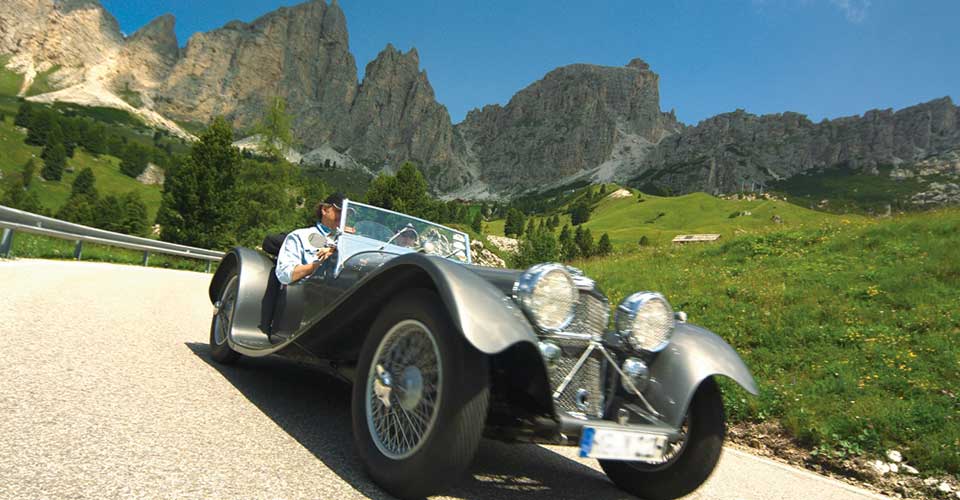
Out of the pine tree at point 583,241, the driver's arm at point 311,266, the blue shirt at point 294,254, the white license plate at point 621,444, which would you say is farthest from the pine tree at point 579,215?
the white license plate at point 621,444

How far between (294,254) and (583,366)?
2.65 m

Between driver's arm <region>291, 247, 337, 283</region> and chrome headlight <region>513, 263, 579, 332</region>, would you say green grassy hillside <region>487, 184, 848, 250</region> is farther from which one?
chrome headlight <region>513, 263, 579, 332</region>

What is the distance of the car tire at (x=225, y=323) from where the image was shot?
4902mm

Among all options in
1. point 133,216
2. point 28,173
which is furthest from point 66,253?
point 28,173

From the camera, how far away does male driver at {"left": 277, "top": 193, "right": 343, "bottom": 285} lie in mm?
4254

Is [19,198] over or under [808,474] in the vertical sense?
under

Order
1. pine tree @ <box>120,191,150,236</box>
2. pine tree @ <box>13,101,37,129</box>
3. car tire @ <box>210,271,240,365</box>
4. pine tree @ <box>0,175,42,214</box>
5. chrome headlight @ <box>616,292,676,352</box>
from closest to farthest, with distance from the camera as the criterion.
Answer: chrome headlight @ <box>616,292,676,352</box>, car tire @ <box>210,271,240,365</box>, pine tree @ <box>120,191,150,236</box>, pine tree @ <box>0,175,42,214</box>, pine tree @ <box>13,101,37,129</box>

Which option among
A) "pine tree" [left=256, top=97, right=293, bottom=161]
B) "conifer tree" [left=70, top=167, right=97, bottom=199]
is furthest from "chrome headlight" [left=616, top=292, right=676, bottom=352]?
"conifer tree" [left=70, top=167, right=97, bottom=199]

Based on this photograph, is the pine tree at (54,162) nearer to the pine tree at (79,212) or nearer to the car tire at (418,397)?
the pine tree at (79,212)

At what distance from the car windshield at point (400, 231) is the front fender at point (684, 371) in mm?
2277

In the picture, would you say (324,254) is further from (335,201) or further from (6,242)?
(6,242)

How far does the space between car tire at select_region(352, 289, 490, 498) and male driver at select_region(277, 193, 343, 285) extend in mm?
1518

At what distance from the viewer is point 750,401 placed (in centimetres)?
618

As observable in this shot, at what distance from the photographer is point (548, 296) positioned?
2760mm
